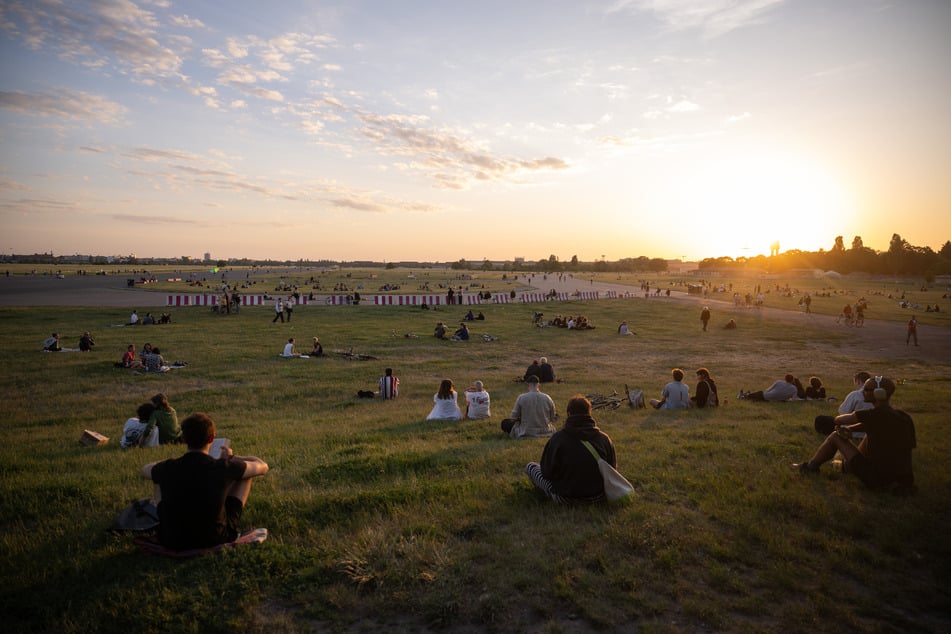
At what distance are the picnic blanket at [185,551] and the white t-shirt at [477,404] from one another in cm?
703

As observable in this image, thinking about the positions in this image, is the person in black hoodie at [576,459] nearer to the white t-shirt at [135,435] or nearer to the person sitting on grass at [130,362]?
the white t-shirt at [135,435]

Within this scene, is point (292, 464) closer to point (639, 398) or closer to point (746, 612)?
point (746, 612)

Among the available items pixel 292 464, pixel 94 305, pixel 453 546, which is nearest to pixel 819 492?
pixel 453 546

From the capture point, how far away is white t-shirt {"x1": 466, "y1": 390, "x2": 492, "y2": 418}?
1215cm

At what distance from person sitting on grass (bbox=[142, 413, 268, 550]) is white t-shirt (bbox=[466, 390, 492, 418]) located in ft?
23.5

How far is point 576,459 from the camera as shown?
6.23 m

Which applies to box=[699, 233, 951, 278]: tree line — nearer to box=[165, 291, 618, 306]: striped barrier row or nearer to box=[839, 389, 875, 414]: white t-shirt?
box=[165, 291, 618, 306]: striped barrier row

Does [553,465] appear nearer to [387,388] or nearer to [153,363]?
[387,388]

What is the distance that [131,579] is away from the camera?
4.82 meters

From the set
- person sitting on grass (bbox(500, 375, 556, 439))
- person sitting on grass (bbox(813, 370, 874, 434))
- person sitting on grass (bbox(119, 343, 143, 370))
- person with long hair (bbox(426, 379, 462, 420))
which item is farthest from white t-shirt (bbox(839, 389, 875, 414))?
person sitting on grass (bbox(119, 343, 143, 370))

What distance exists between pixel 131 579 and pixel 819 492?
27.5 ft

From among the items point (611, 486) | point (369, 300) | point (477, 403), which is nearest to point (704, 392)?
point (477, 403)

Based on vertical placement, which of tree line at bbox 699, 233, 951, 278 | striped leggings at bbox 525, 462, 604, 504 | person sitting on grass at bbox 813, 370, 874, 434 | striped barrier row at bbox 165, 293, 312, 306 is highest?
tree line at bbox 699, 233, 951, 278

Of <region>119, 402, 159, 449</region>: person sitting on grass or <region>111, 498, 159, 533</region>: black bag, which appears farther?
<region>119, 402, 159, 449</region>: person sitting on grass
